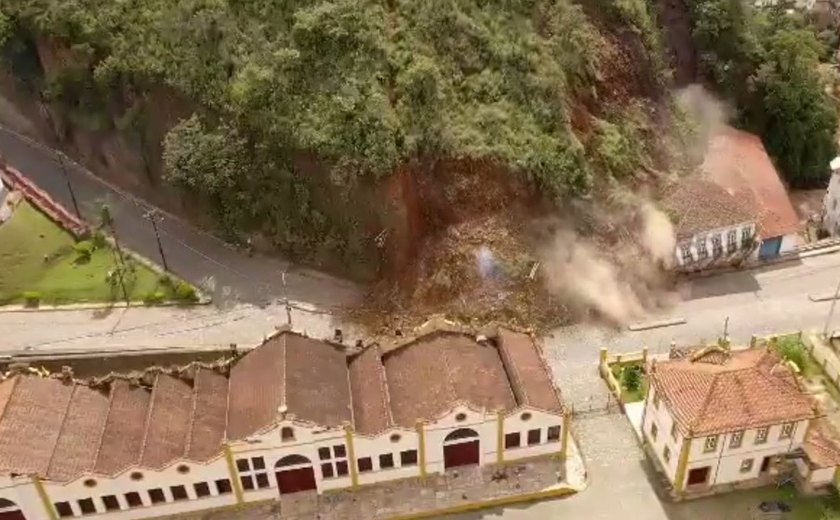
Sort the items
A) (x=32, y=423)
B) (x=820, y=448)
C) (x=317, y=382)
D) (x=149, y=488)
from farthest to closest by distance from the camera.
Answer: (x=317, y=382), (x=32, y=423), (x=820, y=448), (x=149, y=488)

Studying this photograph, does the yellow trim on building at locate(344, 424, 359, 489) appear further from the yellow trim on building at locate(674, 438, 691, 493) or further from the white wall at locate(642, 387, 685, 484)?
the yellow trim on building at locate(674, 438, 691, 493)

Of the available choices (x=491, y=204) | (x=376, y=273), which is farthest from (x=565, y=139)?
(x=376, y=273)

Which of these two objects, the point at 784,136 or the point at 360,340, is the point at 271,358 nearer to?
the point at 360,340

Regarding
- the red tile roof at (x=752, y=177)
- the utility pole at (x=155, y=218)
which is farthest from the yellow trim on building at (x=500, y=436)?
the utility pole at (x=155, y=218)

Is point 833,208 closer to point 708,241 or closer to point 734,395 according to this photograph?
point 708,241

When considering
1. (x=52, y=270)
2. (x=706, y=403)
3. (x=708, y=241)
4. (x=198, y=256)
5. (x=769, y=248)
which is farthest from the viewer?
(x=198, y=256)

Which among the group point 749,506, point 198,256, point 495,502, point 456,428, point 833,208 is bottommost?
point 495,502

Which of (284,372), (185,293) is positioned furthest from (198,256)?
(284,372)
